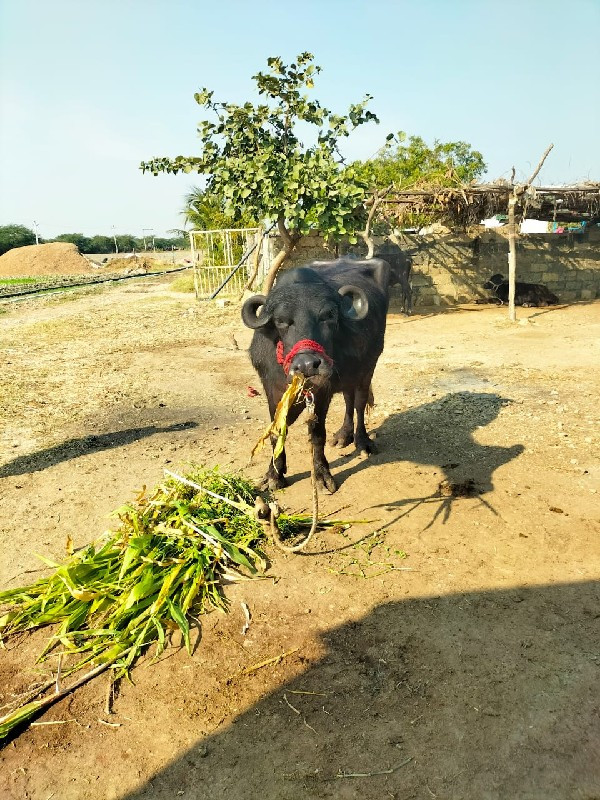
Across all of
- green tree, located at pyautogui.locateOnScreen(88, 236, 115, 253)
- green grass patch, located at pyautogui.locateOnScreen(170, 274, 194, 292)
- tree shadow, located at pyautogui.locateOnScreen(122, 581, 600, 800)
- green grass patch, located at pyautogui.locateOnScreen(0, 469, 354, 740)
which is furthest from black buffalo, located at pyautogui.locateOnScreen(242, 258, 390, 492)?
green tree, located at pyautogui.locateOnScreen(88, 236, 115, 253)

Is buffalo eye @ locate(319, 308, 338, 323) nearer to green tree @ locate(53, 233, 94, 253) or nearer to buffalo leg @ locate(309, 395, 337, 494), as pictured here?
buffalo leg @ locate(309, 395, 337, 494)

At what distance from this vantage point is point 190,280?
2592cm

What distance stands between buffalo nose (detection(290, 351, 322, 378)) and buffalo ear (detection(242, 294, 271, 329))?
61cm

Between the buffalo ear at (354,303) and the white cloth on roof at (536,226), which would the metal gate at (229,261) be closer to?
the white cloth on roof at (536,226)

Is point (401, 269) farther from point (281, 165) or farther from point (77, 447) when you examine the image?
point (77, 447)

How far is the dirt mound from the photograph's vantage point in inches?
1959

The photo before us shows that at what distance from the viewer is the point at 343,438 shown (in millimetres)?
5770

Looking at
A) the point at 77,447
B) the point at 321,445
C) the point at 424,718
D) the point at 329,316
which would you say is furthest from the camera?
the point at 77,447

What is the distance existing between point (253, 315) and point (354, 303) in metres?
0.89

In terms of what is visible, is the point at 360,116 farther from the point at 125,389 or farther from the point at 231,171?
the point at 125,389

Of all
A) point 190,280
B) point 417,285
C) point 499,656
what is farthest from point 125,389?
point 190,280

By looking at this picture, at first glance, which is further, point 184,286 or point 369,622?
point 184,286

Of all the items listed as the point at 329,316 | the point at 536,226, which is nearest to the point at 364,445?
the point at 329,316

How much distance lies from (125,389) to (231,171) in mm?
5474
